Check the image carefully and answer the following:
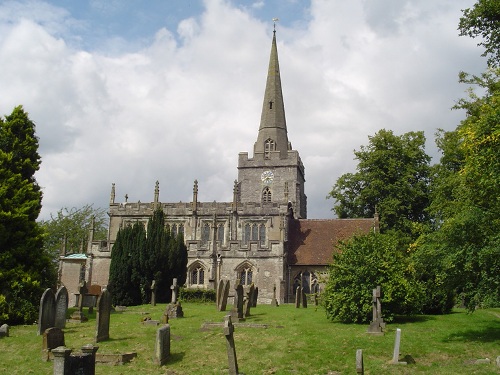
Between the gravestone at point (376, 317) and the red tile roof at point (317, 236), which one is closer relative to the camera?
the gravestone at point (376, 317)

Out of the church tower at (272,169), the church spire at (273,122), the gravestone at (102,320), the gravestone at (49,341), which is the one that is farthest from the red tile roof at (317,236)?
the gravestone at (49,341)

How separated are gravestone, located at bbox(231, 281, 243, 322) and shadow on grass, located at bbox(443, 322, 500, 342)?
6.81 m

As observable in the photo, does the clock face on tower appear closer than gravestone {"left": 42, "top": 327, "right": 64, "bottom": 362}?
No

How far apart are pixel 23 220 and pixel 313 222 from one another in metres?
25.3

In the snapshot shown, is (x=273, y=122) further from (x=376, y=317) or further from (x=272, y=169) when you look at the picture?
(x=376, y=317)

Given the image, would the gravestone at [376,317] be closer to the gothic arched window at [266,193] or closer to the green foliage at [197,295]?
the green foliage at [197,295]

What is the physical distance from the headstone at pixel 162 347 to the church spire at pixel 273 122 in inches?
1491

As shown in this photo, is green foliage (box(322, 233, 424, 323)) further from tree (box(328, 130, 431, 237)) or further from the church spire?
the church spire

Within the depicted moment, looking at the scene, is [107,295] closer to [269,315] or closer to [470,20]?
[269,315]

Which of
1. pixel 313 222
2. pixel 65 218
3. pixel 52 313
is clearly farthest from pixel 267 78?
pixel 52 313

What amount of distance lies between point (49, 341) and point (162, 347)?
2799 millimetres

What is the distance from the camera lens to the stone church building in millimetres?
35500

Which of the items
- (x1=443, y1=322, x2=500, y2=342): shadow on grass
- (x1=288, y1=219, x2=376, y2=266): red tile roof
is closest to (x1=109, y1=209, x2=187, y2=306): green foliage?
(x1=288, y1=219, x2=376, y2=266): red tile roof

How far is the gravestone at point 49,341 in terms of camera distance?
12523mm
